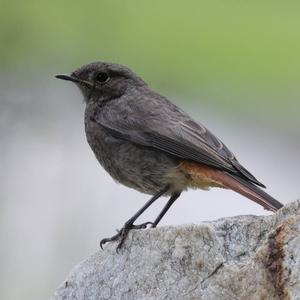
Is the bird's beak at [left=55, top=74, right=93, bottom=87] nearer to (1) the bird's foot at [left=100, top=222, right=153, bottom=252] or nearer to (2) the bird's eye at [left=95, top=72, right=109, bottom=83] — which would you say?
(2) the bird's eye at [left=95, top=72, right=109, bottom=83]

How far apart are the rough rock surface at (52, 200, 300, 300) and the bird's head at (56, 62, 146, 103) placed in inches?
78.5

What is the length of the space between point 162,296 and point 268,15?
196 inches

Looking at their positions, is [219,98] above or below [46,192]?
above

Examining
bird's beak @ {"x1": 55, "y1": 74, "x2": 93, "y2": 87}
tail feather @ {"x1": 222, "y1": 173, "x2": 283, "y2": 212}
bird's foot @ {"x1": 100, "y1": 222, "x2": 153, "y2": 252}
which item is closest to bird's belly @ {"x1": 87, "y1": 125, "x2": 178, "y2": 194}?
tail feather @ {"x1": 222, "y1": 173, "x2": 283, "y2": 212}

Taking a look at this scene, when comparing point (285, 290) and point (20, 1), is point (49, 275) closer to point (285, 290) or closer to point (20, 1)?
point (20, 1)

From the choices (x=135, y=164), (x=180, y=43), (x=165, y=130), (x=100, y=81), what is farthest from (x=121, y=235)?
(x=180, y=43)

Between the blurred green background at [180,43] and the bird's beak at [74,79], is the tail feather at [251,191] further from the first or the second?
the blurred green background at [180,43]

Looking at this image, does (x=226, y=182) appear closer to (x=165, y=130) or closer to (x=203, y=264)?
(x=165, y=130)

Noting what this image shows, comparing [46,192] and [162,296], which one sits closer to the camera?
[162,296]

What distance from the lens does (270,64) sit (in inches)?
403

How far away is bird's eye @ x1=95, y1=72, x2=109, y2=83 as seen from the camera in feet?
25.0

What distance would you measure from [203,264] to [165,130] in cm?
192

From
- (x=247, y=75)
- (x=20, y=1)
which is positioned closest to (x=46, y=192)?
(x=20, y=1)

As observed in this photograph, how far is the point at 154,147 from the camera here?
22.8 feet
